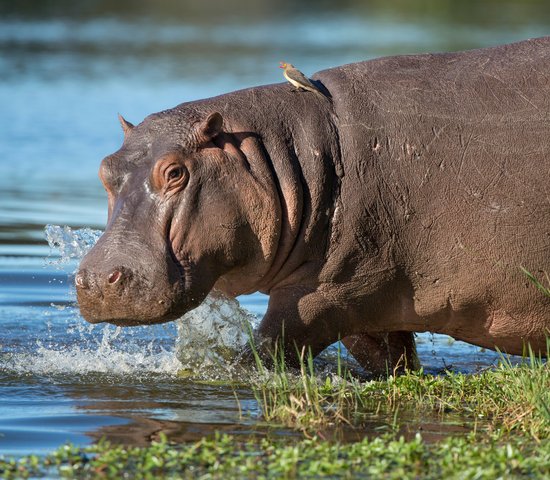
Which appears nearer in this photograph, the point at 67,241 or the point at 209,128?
the point at 209,128

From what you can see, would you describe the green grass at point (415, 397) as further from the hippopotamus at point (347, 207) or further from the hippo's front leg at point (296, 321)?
the hippopotamus at point (347, 207)

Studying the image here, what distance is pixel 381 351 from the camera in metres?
6.46

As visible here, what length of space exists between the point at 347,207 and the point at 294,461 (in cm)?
156

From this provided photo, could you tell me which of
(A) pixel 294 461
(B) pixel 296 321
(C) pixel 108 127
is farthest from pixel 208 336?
(C) pixel 108 127

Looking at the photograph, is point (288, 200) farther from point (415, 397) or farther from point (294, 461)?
point (294, 461)

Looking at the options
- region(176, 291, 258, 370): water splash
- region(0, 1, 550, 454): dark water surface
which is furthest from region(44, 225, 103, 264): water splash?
region(176, 291, 258, 370): water splash

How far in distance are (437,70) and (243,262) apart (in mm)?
1264

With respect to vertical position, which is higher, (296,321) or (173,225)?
(173,225)

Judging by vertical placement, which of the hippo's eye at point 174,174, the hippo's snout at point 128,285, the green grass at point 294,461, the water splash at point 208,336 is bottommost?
the green grass at point 294,461

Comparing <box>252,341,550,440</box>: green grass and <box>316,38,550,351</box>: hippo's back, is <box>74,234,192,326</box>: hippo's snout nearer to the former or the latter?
<box>252,341,550,440</box>: green grass

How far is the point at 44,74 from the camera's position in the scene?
22.5 metres

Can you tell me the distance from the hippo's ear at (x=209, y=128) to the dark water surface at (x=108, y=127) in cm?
118

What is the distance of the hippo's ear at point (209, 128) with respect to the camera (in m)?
5.68

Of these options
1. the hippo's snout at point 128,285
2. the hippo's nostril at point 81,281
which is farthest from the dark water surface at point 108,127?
the hippo's nostril at point 81,281
